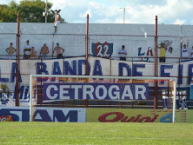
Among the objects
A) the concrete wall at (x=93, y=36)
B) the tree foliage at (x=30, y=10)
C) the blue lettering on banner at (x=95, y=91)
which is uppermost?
the tree foliage at (x=30, y=10)

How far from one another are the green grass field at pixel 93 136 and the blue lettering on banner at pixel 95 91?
4.89m

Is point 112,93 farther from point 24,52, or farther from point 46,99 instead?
point 24,52

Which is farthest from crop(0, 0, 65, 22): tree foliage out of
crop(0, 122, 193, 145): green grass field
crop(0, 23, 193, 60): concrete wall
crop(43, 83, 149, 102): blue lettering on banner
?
crop(0, 122, 193, 145): green grass field

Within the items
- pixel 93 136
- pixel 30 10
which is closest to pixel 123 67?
pixel 93 136

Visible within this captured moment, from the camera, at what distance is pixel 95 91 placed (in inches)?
709

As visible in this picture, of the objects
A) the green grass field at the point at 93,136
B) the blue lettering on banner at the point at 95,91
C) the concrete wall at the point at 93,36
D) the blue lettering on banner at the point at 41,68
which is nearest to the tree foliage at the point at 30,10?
the concrete wall at the point at 93,36

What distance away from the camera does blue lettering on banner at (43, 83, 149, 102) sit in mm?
17953

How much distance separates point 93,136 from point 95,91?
691cm

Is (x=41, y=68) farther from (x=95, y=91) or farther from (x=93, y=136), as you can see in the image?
(x=93, y=136)

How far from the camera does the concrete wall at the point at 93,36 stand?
2341 centimetres

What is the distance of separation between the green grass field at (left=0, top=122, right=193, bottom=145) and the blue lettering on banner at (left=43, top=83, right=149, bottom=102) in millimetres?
4885

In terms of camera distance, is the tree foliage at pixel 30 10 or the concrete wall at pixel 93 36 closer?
the concrete wall at pixel 93 36

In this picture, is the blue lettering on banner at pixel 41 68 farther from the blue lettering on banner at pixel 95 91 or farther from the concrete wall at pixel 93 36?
the concrete wall at pixel 93 36

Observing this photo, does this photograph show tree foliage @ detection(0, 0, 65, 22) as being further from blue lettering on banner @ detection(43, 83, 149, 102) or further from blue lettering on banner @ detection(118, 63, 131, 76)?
blue lettering on banner @ detection(43, 83, 149, 102)
